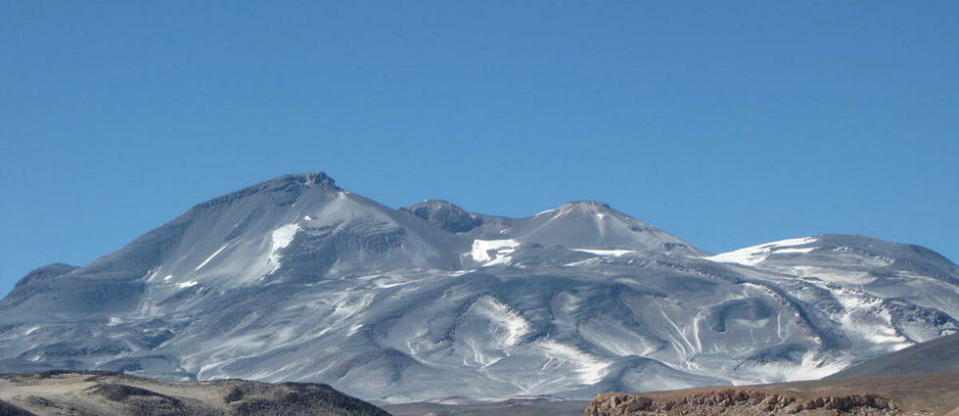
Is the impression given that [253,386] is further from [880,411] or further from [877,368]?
[877,368]

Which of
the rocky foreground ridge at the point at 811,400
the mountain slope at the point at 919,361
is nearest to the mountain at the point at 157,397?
the rocky foreground ridge at the point at 811,400

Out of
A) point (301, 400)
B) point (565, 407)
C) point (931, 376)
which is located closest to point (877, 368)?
point (565, 407)

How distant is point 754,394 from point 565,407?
155211 millimetres

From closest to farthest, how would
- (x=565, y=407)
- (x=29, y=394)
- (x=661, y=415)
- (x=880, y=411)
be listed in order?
(x=880, y=411)
(x=661, y=415)
(x=29, y=394)
(x=565, y=407)

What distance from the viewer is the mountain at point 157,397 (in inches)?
2201

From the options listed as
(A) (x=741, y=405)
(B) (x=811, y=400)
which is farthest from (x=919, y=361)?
(B) (x=811, y=400)

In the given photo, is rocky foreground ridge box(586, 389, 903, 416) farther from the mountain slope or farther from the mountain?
the mountain slope

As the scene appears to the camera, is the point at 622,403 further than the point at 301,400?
No

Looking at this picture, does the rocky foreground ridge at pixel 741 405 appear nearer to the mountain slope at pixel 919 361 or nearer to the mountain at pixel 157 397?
the mountain at pixel 157 397

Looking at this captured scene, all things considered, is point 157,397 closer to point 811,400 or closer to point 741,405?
point 741,405

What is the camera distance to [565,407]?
7352 inches

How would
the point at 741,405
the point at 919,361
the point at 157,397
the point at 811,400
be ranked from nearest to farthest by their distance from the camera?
the point at 811,400 → the point at 741,405 → the point at 157,397 → the point at 919,361

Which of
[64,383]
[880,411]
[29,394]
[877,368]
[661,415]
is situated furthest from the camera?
[877,368]

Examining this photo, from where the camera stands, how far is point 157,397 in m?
58.9
